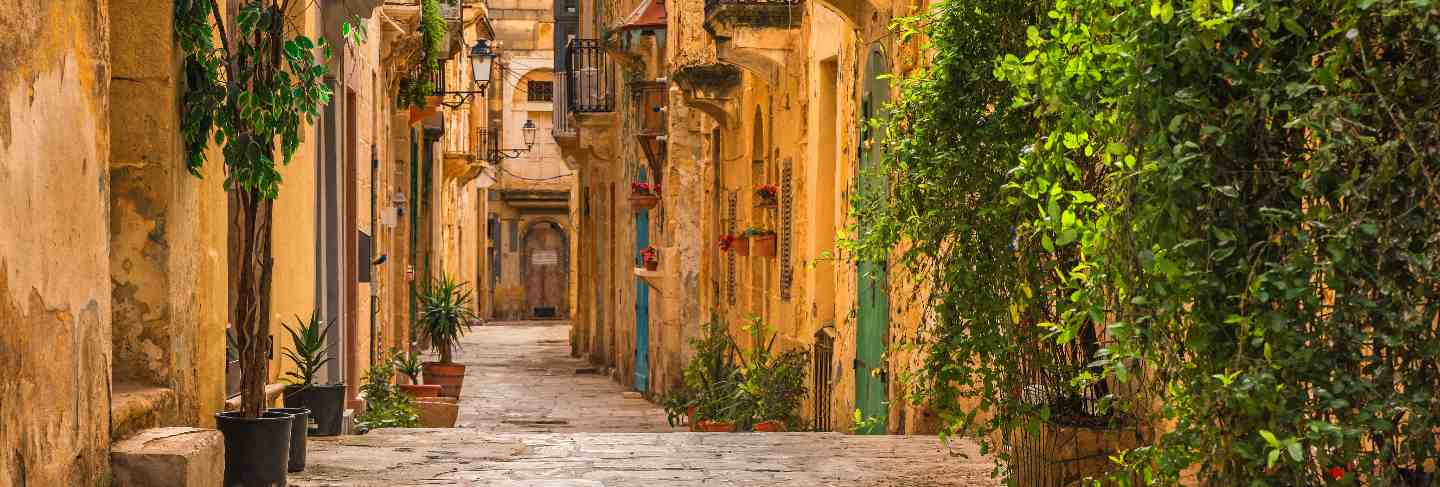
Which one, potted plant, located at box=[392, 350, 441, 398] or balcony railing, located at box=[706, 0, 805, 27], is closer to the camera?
balcony railing, located at box=[706, 0, 805, 27]

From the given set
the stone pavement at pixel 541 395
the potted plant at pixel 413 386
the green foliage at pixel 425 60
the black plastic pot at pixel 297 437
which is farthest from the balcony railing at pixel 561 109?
the black plastic pot at pixel 297 437

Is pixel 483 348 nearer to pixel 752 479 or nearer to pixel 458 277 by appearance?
pixel 458 277

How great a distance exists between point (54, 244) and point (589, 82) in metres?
19.8

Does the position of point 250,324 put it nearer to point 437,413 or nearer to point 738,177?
point 437,413

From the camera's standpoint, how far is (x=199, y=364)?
6402mm

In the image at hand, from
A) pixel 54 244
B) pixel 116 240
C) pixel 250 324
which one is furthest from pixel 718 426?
pixel 54 244

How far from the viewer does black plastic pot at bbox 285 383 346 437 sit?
25.8 feet

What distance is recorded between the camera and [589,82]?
79.1ft

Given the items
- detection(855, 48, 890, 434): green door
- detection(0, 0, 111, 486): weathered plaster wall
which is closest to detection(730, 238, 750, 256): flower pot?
detection(855, 48, 890, 434): green door

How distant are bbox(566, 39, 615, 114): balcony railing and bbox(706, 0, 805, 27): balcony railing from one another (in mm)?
10509

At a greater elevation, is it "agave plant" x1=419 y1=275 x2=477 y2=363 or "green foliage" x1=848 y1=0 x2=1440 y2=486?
"green foliage" x1=848 y1=0 x2=1440 y2=486

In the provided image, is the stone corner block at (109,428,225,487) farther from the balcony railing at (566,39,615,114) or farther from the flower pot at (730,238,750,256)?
the balcony railing at (566,39,615,114)

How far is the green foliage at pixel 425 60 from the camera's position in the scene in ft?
57.0

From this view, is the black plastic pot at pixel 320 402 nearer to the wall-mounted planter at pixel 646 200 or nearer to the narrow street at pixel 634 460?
the narrow street at pixel 634 460
